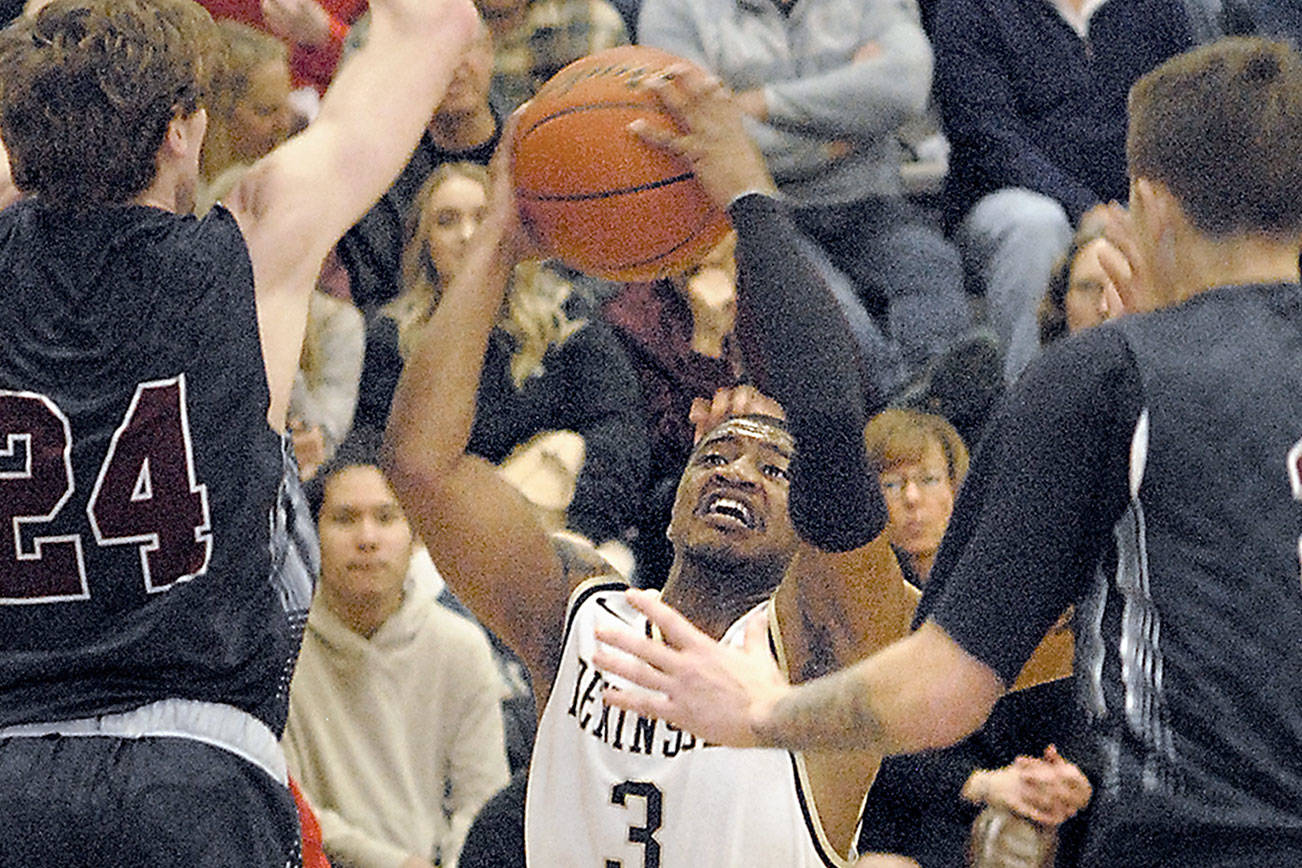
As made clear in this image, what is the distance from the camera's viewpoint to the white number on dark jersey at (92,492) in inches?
104

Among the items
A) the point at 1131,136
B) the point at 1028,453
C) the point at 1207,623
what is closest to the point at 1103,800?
the point at 1207,623

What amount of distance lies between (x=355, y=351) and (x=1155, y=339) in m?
3.22

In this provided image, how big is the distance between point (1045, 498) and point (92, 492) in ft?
4.50

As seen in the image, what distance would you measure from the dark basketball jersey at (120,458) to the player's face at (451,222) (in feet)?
7.96

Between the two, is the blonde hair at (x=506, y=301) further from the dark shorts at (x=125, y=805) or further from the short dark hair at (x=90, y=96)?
the dark shorts at (x=125, y=805)

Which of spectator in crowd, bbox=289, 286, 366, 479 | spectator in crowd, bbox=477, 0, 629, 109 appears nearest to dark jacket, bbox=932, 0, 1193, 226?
spectator in crowd, bbox=477, 0, 629, 109

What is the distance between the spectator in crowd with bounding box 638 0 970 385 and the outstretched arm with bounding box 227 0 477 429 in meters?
2.56

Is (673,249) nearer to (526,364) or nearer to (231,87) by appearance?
(526,364)

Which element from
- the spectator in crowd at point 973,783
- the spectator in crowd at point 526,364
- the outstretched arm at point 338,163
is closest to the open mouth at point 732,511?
the spectator in crowd at point 973,783

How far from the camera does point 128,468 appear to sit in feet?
8.76

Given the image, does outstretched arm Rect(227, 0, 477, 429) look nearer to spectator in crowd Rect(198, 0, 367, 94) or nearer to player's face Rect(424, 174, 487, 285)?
player's face Rect(424, 174, 487, 285)

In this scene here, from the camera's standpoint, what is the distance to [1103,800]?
90.0 inches

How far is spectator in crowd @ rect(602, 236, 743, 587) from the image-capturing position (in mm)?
5145

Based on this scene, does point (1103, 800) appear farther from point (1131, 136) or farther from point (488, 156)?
point (488, 156)
